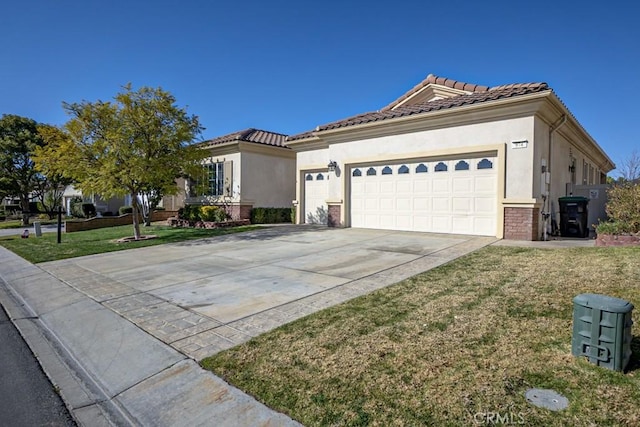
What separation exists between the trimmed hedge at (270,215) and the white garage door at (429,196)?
19.3 feet

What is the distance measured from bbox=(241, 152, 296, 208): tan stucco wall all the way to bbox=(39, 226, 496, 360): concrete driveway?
6.89 m

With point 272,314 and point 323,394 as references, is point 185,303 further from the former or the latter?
point 323,394

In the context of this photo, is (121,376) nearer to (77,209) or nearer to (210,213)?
(210,213)

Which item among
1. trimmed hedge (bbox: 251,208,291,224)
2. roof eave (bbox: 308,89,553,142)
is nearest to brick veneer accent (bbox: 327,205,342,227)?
roof eave (bbox: 308,89,553,142)

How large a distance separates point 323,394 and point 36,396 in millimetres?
2905

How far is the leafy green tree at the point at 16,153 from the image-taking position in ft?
84.7

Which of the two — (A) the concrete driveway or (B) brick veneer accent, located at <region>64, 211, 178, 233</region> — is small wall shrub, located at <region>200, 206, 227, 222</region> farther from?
(B) brick veneer accent, located at <region>64, 211, 178, 233</region>

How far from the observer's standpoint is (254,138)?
63.1 feet

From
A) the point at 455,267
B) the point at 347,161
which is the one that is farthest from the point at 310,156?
the point at 455,267

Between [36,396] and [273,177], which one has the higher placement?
[273,177]

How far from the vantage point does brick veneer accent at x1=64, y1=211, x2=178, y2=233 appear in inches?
768

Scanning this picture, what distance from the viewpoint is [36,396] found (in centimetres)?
341

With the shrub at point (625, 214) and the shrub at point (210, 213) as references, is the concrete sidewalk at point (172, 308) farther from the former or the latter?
the shrub at point (210, 213)

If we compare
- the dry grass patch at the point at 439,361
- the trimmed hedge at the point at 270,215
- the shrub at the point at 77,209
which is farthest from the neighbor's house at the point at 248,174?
the shrub at the point at 77,209
